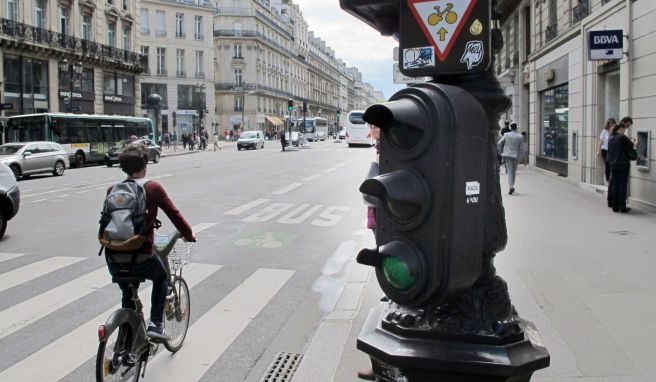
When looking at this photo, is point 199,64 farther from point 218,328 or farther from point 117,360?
point 117,360

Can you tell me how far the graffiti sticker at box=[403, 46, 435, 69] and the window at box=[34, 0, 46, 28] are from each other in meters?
41.9

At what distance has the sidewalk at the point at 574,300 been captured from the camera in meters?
4.34

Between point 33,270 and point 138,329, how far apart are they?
4.55 meters

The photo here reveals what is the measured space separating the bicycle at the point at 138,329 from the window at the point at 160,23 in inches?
2836

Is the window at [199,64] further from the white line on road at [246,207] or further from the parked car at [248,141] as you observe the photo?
the white line on road at [246,207]

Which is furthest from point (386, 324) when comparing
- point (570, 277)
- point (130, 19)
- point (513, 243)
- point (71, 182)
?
point (130, 19)

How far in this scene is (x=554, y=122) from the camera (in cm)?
2145

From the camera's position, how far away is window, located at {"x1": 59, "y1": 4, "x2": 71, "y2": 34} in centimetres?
4116

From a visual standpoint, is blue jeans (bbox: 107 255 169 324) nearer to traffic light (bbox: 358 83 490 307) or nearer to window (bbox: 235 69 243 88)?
traffic light (bbox: 358 83 490 307)

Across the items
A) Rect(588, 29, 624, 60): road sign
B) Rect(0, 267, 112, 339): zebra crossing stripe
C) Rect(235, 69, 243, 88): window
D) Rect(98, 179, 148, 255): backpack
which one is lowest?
Rect(0, 267, 112, 339): zebra crossing stripe

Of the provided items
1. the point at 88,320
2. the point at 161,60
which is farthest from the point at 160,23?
the point at 88,320

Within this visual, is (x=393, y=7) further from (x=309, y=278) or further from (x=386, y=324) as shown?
(x=309, y=278)

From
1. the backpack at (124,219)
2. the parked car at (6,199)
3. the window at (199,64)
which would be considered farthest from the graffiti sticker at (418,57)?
the window at (199,64)

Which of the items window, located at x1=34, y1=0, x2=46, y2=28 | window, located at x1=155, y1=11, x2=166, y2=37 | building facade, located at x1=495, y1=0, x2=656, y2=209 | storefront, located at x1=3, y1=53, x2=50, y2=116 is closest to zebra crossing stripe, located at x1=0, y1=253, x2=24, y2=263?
building facade, located at x1=495, y1=0, x2=656, y2=209
